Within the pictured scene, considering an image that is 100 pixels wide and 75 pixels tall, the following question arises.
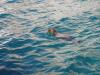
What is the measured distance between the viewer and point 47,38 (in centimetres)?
896

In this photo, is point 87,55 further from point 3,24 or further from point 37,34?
point 3,24

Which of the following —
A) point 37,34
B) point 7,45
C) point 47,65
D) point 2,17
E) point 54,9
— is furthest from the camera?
point 54,9

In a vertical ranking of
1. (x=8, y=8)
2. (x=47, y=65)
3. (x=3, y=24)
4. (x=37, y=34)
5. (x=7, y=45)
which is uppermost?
(x=8, y=8)

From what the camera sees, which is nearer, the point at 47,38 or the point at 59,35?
the point at 47,38

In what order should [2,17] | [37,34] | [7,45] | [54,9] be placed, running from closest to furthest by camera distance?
[7,45] < [37,34] < [2,17] < [54,9]

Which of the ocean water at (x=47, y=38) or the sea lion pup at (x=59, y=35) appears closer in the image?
the ocean water at (x=47, y=38)

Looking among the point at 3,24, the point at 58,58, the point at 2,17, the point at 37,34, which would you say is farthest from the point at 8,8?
the point at 58,58

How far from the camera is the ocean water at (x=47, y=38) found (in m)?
7.33

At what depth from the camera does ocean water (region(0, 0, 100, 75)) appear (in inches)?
289

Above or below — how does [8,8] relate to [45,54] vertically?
above

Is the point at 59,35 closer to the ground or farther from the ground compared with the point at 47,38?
farther from the ground

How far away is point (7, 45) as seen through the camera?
8.44 metres

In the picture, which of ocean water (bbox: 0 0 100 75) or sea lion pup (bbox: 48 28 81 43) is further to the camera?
sea lion pup (bbox: 48 28 81 43)

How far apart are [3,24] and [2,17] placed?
87cm
